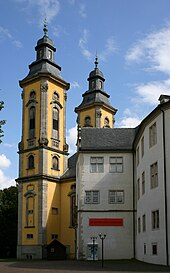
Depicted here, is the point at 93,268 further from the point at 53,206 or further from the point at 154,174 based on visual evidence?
the point at 53,206

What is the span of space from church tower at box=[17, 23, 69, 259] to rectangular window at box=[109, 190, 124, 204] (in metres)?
15.0

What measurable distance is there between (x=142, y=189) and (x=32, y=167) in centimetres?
2379

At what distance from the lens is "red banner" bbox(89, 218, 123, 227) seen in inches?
1634

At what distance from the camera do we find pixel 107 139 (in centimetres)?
4456

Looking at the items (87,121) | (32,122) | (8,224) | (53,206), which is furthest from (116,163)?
(87,121)

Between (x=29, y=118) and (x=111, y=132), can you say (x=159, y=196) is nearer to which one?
(x=111, y=132)

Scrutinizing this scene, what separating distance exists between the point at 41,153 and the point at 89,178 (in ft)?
50.6

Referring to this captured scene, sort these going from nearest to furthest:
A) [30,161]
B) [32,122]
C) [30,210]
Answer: [30,210], [30,161], [32,122]

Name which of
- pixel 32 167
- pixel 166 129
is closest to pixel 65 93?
pixel 32 167

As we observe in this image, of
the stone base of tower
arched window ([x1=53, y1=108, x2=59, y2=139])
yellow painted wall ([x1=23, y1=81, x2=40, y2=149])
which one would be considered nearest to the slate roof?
arched window ([x1=53, y1=108, x2=59, y2=139])

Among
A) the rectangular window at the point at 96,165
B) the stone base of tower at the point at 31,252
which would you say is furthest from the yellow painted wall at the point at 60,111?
the rectangular window at the point at 96,165

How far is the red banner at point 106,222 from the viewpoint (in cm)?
4150

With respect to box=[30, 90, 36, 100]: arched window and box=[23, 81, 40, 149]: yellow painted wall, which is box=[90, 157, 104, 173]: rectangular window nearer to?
box=[23, 81, 40, 149]: yellow painted wall

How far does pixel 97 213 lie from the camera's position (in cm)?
4197
